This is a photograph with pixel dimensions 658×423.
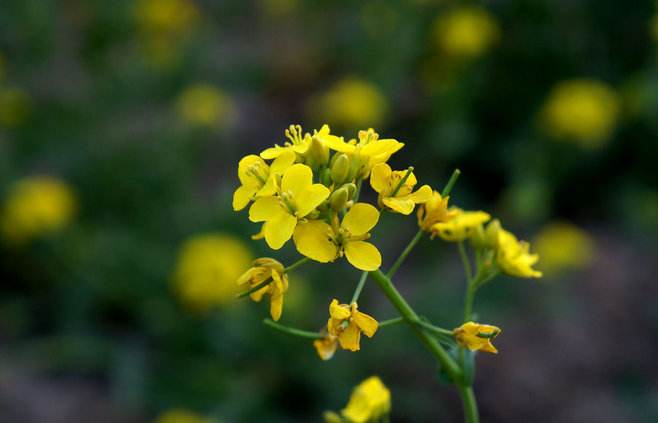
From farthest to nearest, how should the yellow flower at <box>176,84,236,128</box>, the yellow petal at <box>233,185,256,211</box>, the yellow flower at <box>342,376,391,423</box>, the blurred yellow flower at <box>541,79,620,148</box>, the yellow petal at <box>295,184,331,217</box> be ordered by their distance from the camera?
1. the yellow flower at <box>176,84,236,128</box>
2. the blurred yellow flower at <box>541,79,620,148</box>
3. the yellow flower at <box>342,376,391,423</box>
4. the yellow petal at <box>233,185,256,211</box>
5. the yellow petal at <box>295,184,331,217</box>

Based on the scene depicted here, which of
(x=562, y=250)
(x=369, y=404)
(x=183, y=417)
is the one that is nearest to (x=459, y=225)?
(x=369, y=404)

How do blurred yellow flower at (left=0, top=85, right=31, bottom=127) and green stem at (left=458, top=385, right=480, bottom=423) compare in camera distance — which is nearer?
green stem at (left=458, top=385, right=480, bottom=423)

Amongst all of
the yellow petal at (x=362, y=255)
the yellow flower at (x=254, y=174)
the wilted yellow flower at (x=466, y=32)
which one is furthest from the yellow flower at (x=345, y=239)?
the wilted yellow flower at (x=466, y=32)

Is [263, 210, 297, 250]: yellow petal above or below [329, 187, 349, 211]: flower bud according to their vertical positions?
below

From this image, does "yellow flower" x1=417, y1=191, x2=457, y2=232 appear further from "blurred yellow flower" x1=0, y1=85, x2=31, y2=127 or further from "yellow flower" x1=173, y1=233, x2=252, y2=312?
"blurred yellow flower" x1=0, y1=85, x2=31, y2=127

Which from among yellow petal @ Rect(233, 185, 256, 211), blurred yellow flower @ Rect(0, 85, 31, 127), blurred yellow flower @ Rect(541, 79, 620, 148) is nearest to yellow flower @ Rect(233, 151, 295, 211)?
yellow petal @ Rect(233, 185, 256, 211)

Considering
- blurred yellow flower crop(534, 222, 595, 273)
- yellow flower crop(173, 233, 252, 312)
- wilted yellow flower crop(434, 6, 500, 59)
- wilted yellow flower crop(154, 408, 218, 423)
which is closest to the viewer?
wilted yellow flower crop(154, 408, 218, 423)

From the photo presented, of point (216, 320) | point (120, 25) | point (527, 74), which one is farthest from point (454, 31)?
point (216, 320)

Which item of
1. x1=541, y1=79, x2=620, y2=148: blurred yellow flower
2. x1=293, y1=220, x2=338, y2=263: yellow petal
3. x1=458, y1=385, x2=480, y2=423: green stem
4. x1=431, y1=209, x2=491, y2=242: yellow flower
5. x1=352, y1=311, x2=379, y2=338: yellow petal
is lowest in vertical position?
x1=541, y1=79, x2=620, y2=148: blurred yellow flower
